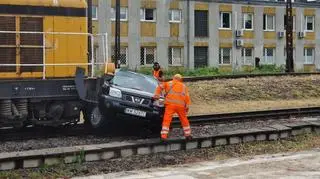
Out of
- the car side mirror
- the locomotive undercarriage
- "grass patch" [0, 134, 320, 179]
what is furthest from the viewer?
the car side mirror

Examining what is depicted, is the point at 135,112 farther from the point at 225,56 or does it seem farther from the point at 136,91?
the point at 225,56

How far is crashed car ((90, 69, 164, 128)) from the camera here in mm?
12555

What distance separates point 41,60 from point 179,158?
169 inches

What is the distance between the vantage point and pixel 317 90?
26328 millimetres

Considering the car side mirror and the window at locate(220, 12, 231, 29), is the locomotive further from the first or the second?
the window at locate(220, 12, 231, 29)

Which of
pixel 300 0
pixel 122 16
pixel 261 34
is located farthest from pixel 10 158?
pixel 300 0

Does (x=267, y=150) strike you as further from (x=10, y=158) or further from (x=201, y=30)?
(x=201, y=30)

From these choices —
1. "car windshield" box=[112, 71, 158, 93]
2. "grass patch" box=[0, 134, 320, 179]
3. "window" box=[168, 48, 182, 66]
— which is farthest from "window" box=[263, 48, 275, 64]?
"car windshield" box=[112, 71, 158, 93]

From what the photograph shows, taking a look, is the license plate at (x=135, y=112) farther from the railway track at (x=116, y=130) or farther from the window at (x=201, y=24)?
the window at (x=201, y=24)

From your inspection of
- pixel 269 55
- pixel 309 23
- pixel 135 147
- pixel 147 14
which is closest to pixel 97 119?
pixel 135 147

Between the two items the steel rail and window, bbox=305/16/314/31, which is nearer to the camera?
the steel rail

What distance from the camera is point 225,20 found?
154 ft

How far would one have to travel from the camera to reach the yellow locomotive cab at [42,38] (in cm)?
1260

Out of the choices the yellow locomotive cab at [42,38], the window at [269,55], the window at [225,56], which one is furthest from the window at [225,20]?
the yellow locomotive cab at [42,38]
